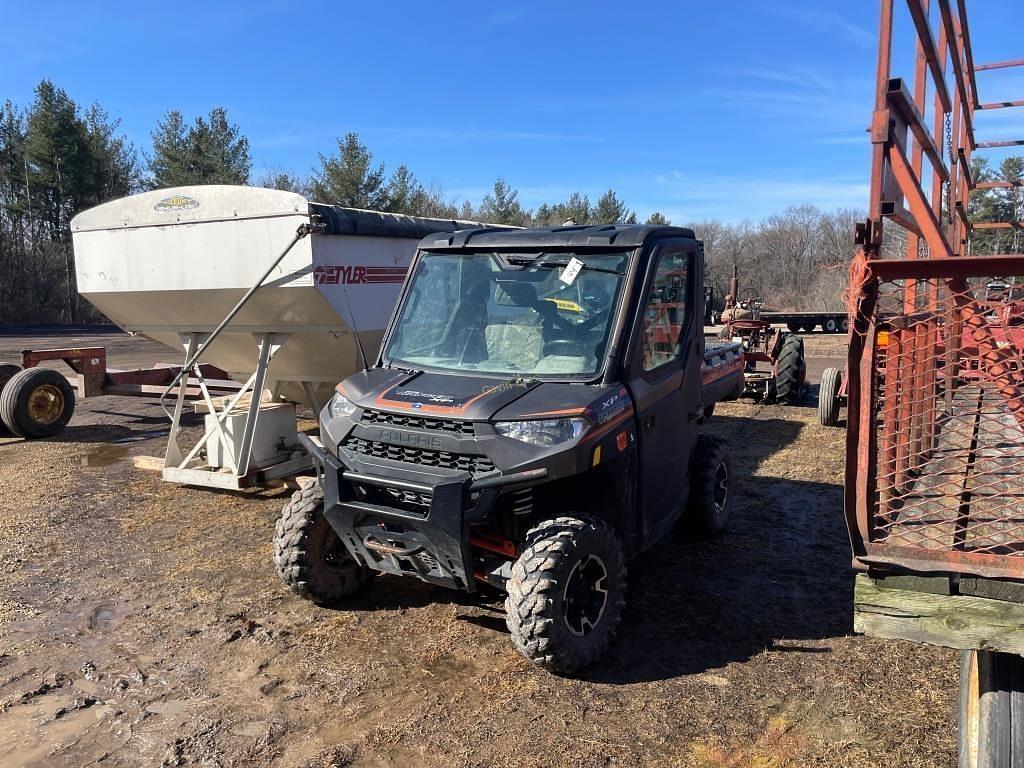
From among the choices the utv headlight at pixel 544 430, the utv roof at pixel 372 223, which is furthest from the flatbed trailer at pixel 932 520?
the utv roof at pixel 372 223

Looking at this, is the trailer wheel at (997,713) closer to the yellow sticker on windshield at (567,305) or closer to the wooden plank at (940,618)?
the wooden plank at (940,618)

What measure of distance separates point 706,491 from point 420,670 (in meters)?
2.58

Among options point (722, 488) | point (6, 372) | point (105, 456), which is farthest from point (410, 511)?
point (6, 372)

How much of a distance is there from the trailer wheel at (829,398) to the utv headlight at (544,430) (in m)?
7.26

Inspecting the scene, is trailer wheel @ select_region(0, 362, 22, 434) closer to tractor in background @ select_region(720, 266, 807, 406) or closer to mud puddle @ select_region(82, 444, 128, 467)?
mud puddle @ select_region(82, 444, 128, 467)

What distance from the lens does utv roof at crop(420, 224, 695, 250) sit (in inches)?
174

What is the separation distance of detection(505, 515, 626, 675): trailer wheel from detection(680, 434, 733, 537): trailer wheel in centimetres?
177

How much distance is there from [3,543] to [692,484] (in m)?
5.10

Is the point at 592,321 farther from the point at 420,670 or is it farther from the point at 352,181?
the point at 352,181

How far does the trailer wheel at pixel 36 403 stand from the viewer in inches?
359

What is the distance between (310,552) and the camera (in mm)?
4426

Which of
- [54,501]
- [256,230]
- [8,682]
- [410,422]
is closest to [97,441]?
[54,501]

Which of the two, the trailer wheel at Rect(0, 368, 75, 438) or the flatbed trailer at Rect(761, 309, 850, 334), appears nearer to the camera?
the trailer wheel at Rect(0, 368, 75, 438)

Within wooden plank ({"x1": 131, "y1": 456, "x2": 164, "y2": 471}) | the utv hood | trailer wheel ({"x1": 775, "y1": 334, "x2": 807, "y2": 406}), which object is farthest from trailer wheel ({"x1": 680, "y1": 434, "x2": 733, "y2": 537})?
trailer wheel ({"x1": 775, "y1": 334, "x2": 807, "y2": 406})
